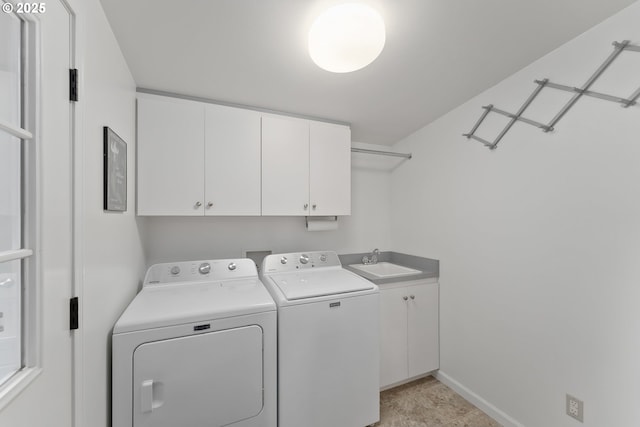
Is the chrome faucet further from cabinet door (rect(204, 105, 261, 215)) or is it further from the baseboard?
cabinet door (rect(204, 105, 261, 215))

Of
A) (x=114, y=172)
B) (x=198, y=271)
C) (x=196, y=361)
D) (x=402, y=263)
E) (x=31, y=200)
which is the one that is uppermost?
(x=114, y=172)

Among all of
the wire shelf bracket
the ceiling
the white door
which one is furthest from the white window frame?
the wire shelf bracket

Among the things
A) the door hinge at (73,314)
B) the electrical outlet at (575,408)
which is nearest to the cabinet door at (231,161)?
the door hinge at (73,314)

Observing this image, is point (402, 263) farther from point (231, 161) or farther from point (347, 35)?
point (347, 35)

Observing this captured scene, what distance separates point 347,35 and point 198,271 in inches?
69.6

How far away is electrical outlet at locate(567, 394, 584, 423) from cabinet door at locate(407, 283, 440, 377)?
892 mm

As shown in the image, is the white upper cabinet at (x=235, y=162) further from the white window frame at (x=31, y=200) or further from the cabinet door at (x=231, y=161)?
the white window frame at (x=31, y=200)

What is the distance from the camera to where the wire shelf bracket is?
1.21 metres

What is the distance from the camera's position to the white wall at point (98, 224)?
0.92 metres

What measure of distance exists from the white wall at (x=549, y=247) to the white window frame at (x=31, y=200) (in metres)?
2.31

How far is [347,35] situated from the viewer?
4.12 ft

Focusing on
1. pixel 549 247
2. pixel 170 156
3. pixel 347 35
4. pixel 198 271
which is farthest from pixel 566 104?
pixel 198 271

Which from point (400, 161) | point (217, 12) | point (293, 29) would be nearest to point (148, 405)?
point (217, 12)

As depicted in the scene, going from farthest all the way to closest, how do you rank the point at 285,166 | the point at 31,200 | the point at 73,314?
1. the point at 285,166
2. the point at 73,314
3. the point at 31,200
